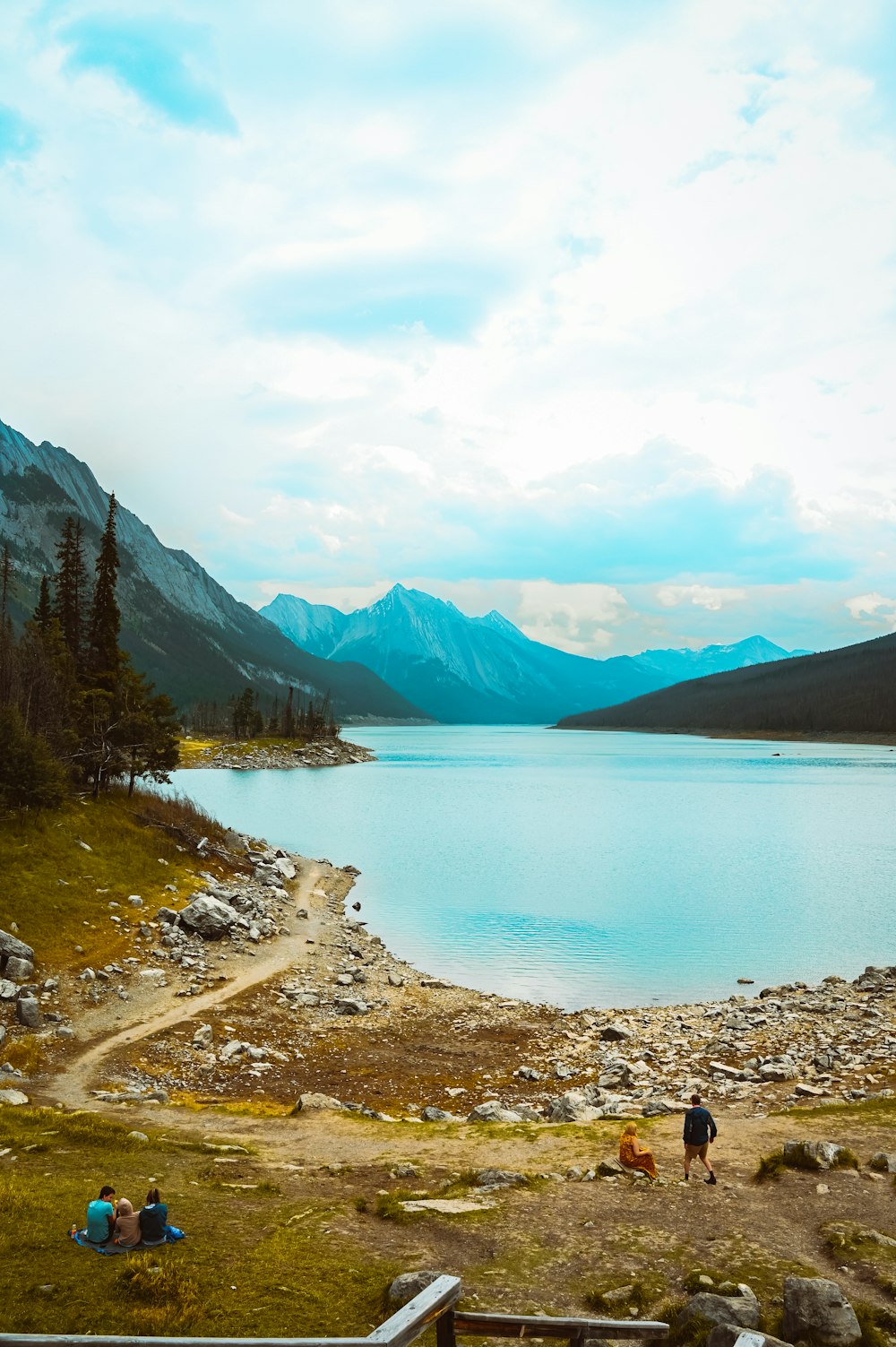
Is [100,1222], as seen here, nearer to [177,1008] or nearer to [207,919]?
[177,1008]

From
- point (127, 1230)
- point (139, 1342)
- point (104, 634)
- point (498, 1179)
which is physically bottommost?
point (498, 1179)

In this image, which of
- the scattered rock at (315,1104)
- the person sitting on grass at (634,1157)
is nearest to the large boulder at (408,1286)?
the person sitting on grass at (634,1157)

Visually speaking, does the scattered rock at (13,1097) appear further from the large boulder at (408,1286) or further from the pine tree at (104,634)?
the pine tree at (104,634)

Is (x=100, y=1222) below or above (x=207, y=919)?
above

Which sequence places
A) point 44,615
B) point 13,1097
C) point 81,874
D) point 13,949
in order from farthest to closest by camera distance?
point 44,615
point 81,874
point 13,949
point 13,1097

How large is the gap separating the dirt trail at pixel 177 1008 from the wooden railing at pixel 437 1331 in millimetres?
16583

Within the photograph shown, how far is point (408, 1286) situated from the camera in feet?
36.4

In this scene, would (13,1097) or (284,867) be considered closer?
(13,1097)

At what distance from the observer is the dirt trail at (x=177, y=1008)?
23.2 meters

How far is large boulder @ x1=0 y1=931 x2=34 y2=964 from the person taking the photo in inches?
1190

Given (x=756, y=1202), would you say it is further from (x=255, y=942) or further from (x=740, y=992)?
(x=255, y=942)

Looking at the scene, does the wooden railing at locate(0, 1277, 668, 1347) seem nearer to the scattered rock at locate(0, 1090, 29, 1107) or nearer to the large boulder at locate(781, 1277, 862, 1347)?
the large boulder at locate(781, 1277, 862, 1347)

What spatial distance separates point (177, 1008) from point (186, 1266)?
1982cm

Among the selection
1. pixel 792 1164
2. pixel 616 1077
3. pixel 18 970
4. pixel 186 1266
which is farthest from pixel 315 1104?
pixel 18 970
